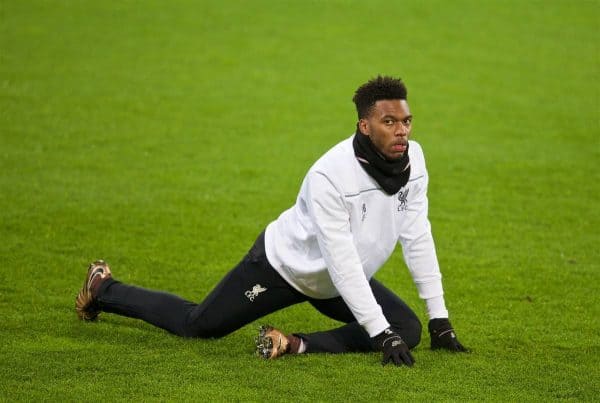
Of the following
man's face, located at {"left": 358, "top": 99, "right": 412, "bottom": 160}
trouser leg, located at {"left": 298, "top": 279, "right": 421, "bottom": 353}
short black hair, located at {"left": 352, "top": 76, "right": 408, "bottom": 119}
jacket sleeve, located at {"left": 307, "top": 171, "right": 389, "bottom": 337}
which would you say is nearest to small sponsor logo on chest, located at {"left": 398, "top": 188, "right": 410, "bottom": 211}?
man's face, located at {"left": 358, "top": 99, "right": 412, "bottom": 160}

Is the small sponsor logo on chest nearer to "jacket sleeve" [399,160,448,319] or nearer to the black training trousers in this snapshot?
"jacket sleeve" [399,160,448,319]

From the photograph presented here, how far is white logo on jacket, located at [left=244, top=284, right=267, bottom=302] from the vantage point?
7.30m

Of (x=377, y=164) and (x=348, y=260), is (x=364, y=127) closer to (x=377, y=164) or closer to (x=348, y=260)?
(x=377, y=164)

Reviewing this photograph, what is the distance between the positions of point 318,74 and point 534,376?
12.5 metres

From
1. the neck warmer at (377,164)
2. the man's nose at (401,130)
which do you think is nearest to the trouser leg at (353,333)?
the neck warmer at (377,164)

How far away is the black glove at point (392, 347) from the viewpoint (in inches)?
268

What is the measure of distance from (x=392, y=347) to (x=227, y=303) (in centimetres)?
122

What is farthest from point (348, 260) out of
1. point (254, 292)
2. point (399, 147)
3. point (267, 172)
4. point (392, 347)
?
point (267, 172)

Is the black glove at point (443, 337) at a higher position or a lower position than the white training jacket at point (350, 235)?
lower

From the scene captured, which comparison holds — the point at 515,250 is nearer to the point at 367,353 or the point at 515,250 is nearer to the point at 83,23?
the point at 367,353

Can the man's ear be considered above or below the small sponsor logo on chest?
above

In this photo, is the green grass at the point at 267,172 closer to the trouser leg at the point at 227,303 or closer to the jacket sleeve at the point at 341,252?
the trouser leg at the point at 227,303

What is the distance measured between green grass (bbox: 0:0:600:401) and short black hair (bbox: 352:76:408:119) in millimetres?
1599

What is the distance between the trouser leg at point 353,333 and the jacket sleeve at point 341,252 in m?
0.52
